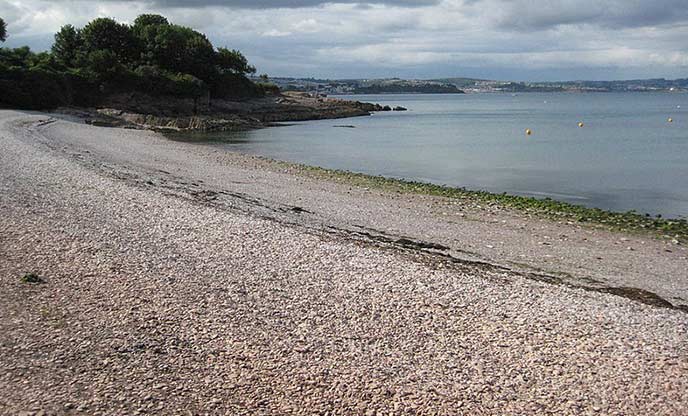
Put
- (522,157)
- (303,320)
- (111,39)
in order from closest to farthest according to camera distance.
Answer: (303,320), (522,157), (111,39)

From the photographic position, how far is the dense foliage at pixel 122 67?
173ft

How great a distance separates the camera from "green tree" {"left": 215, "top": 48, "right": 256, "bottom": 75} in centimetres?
8150

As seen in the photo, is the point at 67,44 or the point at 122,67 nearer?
the point at 122,67

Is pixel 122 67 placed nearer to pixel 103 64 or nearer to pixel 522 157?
pixel 103 64

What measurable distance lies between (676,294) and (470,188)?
1308 centimetres

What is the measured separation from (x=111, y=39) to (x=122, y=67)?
29.2 feet

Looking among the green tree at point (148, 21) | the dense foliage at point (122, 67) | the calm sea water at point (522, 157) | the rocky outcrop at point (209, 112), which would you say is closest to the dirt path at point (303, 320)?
the calm sea water at point (522, 157)

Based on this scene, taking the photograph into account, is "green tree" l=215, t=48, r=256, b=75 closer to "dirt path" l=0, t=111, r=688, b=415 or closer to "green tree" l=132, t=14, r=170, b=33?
"green tree" l=132, t=14, r=170, b=33

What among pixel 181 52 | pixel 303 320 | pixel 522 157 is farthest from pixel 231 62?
pixel 303 320

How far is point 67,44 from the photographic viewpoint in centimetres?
7169

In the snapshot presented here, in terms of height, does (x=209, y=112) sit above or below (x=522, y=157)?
above

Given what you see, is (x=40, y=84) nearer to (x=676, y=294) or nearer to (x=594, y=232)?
(x=594, y=232)

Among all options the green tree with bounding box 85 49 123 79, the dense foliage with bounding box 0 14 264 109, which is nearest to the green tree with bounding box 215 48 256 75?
the dense foliage with bounding box 0 14 264 109

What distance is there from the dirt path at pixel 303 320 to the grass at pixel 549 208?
5.22 feet
